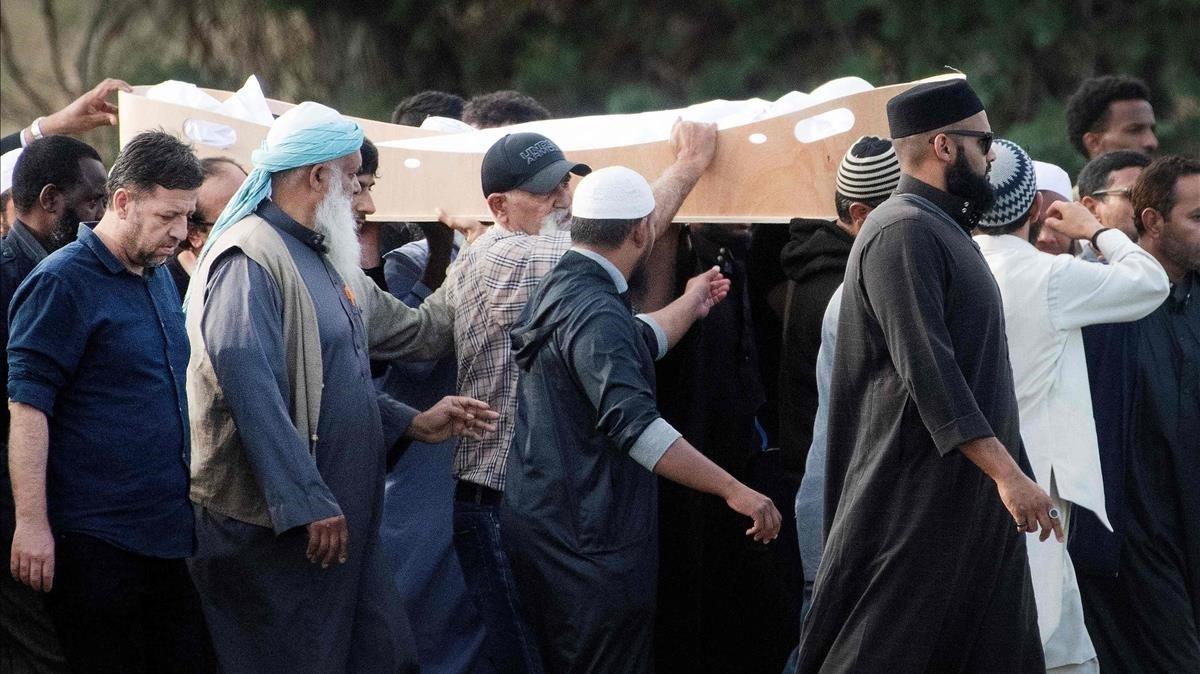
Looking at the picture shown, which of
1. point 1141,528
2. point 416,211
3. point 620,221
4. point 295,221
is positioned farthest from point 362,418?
point 1141,528

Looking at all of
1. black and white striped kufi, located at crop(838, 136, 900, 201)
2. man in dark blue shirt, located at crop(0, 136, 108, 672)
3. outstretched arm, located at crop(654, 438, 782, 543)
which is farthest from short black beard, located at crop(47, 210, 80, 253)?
black and white striped kufi, located at crop(838, 136, 900, 201)

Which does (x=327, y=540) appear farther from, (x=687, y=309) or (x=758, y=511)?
(x=687, y=309)

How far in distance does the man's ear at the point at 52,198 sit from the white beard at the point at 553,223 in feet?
4.85

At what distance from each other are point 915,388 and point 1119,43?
23.0 ft

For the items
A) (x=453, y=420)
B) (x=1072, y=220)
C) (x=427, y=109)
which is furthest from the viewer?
(x=427, y=109)

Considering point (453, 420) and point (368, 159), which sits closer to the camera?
point (453, 420)

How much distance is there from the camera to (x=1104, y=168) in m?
5.87

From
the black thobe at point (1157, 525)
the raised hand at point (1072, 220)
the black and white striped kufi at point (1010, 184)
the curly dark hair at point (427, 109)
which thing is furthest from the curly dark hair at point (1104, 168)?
the curly dark hair at point (427, 109)

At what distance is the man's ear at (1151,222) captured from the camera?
5348 millimetres

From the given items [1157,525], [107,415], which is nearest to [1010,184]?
[1157,525]

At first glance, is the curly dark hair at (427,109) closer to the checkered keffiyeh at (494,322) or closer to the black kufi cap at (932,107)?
the checkered keffiyeh at (494,322)

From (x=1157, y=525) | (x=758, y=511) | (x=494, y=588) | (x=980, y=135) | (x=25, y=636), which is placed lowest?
(x=25, y=636)

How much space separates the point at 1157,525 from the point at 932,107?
1.92m

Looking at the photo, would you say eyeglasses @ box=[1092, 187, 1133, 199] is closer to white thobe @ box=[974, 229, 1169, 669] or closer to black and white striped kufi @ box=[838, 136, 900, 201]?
white thobe @ box=[974, 229, 1169, 669]
